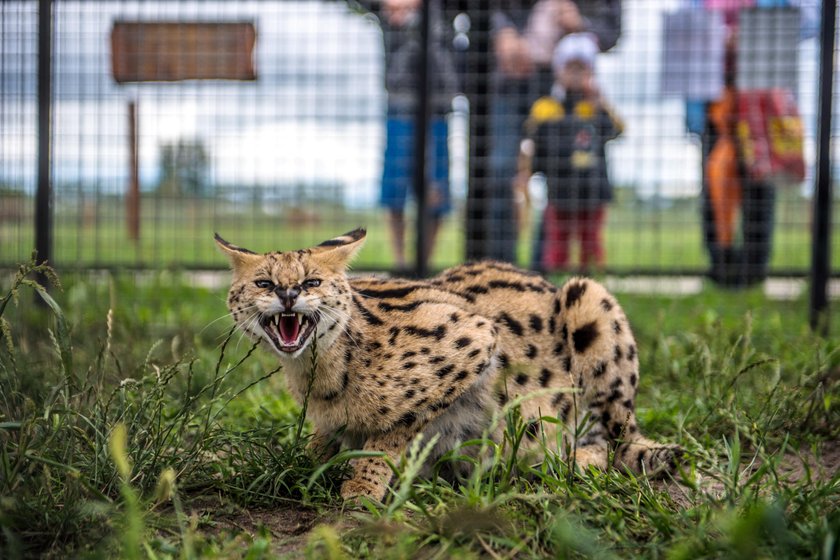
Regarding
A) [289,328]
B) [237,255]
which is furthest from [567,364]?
[237,255]

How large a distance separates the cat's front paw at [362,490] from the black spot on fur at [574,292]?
1.11 m

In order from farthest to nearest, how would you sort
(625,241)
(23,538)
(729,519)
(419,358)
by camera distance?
1. (625,241)
2. (419,358)
3. (23,538)
4. (729,519)

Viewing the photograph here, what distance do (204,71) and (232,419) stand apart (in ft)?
11.0

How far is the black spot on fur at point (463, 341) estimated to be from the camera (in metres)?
3.16

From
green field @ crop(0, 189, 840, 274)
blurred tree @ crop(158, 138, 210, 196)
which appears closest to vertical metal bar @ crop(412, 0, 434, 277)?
green field @ crop(0, 189, 840, 274)

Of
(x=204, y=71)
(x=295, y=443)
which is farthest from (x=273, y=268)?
A: (x=204, y=71)

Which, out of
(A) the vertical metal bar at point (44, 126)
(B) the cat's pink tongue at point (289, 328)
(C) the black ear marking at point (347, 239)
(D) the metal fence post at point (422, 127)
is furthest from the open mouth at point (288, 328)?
(A) the vertical metal bar at point (44, 126)

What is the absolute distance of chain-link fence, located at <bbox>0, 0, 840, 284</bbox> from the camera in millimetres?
6359

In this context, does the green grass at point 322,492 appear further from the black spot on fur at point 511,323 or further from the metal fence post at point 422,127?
the metal fence post at point 422,127

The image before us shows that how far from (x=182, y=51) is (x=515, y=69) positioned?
2.53m

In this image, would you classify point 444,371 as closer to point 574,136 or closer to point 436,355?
point 436,355

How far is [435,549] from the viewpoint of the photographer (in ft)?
7.50

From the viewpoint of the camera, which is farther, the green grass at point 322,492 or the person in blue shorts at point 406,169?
the person in blue shorts at point 406,169

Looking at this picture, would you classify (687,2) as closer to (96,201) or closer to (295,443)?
(96,201)
